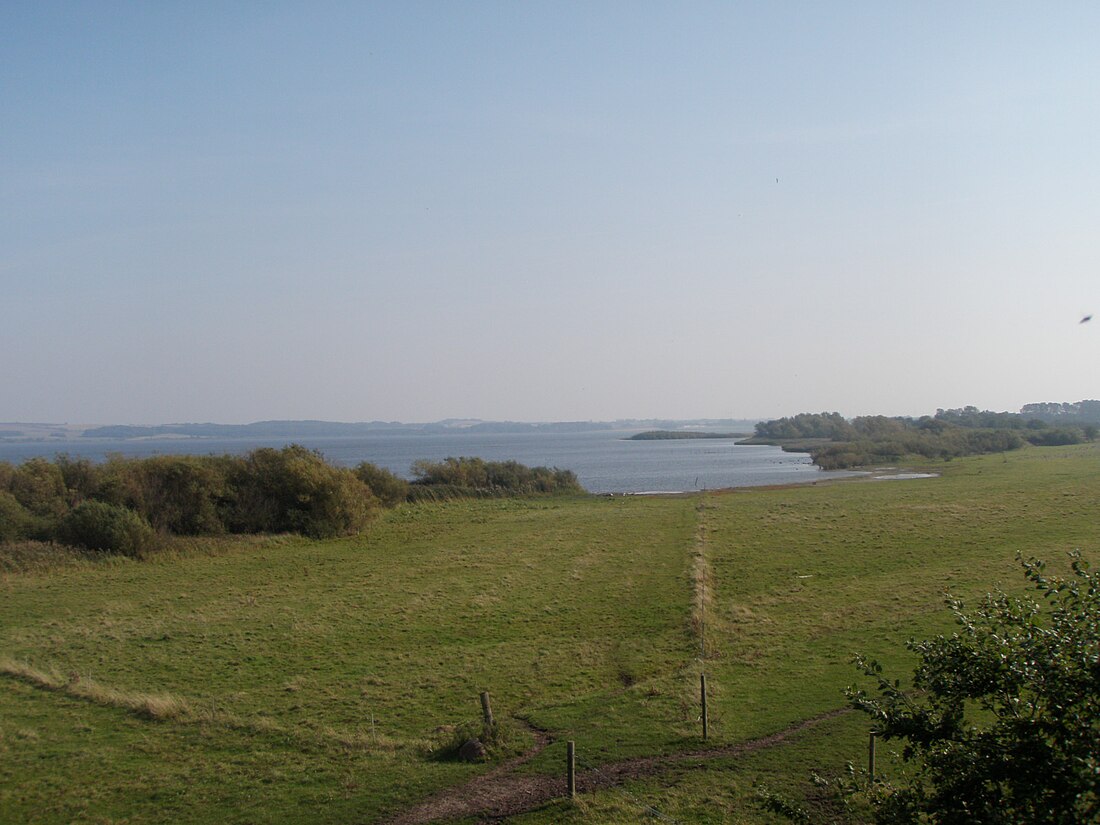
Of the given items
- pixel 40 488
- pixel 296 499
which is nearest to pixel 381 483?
pixel 296 499

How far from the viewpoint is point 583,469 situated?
13775cm

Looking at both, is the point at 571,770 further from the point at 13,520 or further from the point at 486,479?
the point at 486,479

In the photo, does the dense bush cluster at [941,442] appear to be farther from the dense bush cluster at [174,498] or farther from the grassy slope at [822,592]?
the dense bush cluster at [174,498]

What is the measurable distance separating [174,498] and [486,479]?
44.1m

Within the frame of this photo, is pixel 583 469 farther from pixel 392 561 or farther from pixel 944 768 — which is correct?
pixel 944 768

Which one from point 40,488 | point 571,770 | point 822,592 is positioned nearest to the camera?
point 571,770

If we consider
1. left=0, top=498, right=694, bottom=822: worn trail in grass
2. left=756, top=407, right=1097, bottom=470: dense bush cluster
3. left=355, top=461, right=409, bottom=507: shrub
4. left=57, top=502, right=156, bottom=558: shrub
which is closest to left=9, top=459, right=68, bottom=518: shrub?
left=57, top=502, right=156, bottom=558: shrub

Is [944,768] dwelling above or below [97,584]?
above

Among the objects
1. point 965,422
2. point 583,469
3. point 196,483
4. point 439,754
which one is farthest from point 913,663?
point 965,422

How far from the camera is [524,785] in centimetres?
1477

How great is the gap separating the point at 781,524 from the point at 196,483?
37.1 meters

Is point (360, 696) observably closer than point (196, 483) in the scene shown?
Yes

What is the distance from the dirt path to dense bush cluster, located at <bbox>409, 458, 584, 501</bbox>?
2538 inches

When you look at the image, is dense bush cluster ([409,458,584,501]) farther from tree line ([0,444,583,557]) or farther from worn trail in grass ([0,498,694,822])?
worn trail in grass ([0,498,694,822])
